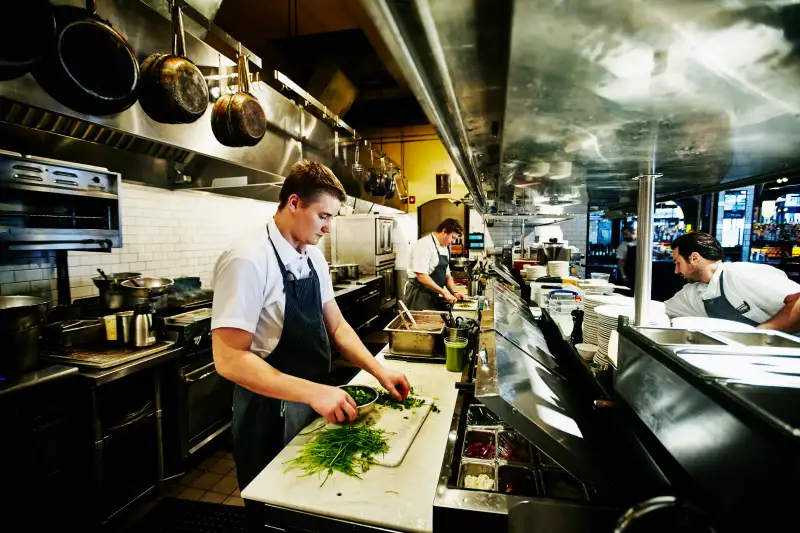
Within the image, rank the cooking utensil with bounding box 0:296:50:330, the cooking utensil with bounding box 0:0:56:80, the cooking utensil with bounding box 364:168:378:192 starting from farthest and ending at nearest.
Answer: the cooking utensil with bounding box 364:168:378:192, the cooking utensil with bounding box 0:296:50:330, the cooking utensil with bounding box 0:0:56:80

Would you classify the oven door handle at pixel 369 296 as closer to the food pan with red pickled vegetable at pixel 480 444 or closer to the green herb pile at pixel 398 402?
the green herb pile at pixel 398 402

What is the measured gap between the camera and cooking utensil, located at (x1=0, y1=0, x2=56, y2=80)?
1.61 meters

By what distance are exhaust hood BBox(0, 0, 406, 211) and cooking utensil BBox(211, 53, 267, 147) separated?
0.10 meters

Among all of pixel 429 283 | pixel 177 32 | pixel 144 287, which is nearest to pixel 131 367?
pixel 144 287

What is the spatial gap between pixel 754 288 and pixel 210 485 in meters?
4.24

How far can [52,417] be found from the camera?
2.27m

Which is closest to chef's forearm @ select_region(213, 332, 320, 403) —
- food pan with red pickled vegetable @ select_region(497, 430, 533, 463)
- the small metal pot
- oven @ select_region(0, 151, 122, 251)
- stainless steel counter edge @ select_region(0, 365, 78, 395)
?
food pan with red pickled vegetable @ select_region(497, 430, 533, 463)

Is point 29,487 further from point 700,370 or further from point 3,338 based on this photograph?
point 700,370

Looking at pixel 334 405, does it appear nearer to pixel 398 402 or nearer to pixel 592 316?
pixel 398 402

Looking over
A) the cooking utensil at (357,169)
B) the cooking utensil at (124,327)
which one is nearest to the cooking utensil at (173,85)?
the cooking utensil at (124,327)

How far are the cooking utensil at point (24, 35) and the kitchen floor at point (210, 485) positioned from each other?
2795 millimetres

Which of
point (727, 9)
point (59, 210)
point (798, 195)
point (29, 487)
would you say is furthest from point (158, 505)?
point (798, 195)

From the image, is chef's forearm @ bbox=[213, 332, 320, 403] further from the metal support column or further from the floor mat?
the floor mat

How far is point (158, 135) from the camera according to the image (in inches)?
99.5
